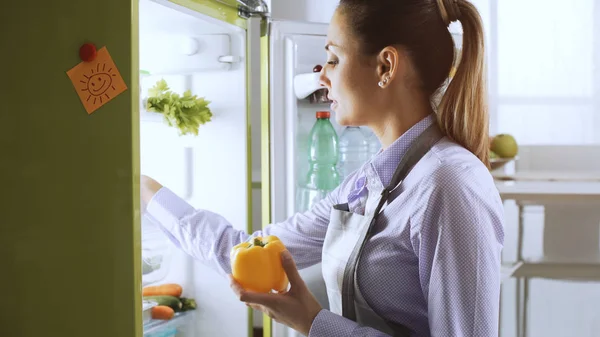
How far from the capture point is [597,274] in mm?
2418

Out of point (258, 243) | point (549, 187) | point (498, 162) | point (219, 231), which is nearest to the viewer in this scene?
point (258, 243)

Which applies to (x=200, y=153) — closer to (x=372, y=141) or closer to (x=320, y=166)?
(x=320, y=166)

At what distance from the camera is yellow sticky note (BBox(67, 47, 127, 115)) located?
1178 millimetres

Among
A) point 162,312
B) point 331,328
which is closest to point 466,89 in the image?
point 331,328

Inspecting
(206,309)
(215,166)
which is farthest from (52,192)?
(206,309)

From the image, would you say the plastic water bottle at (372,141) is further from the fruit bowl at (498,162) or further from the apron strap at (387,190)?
the fruit bowl at (498,162)

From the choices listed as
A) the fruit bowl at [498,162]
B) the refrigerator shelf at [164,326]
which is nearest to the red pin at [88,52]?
the refrigerator shelf at [164,326]

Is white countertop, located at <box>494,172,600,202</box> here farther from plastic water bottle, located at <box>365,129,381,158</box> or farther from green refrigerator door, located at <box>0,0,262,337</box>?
green refrigerator door, located at <box>0,0,262,337</box>

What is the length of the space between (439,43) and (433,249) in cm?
38

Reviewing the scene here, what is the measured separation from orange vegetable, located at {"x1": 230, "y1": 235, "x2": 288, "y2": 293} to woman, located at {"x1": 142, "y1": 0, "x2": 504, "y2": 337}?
0.14 ft

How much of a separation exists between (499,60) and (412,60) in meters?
2.08

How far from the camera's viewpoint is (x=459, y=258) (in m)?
1.04

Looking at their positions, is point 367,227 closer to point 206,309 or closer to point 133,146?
point 133,146

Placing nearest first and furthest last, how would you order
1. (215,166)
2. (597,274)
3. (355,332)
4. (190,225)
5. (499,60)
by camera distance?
(355,332), (190,225), (215,166), (597,274), (499,60)
